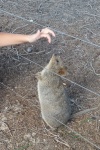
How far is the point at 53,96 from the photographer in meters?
3.15

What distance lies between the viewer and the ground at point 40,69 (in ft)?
10.5

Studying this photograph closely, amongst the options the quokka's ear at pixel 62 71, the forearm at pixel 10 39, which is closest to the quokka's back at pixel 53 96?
the quokka's ear at pixel 62 71

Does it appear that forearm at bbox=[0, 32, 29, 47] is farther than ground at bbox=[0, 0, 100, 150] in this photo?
No

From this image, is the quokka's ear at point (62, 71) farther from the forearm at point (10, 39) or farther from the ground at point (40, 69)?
the forearm at point (10, 39)

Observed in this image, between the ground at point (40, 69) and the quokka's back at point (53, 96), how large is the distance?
0.36 ft

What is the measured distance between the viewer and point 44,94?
10.4 feet

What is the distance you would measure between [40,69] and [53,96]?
32.3 inches

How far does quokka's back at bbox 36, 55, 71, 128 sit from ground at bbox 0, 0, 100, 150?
11 cm

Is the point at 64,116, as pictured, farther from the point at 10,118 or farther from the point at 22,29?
the point at 22,29

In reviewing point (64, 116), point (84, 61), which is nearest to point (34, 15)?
point (84, 61)

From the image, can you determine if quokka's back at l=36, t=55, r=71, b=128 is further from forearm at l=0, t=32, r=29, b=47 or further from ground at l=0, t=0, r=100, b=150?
forearm at l=0, t=32, r=29, b=47

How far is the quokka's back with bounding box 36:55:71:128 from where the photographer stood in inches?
124

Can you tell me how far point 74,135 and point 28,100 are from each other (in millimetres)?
670

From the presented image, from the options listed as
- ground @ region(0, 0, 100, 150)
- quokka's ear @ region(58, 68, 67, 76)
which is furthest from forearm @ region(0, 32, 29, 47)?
quokka's ear @ region(58, 68, 67, 76)
